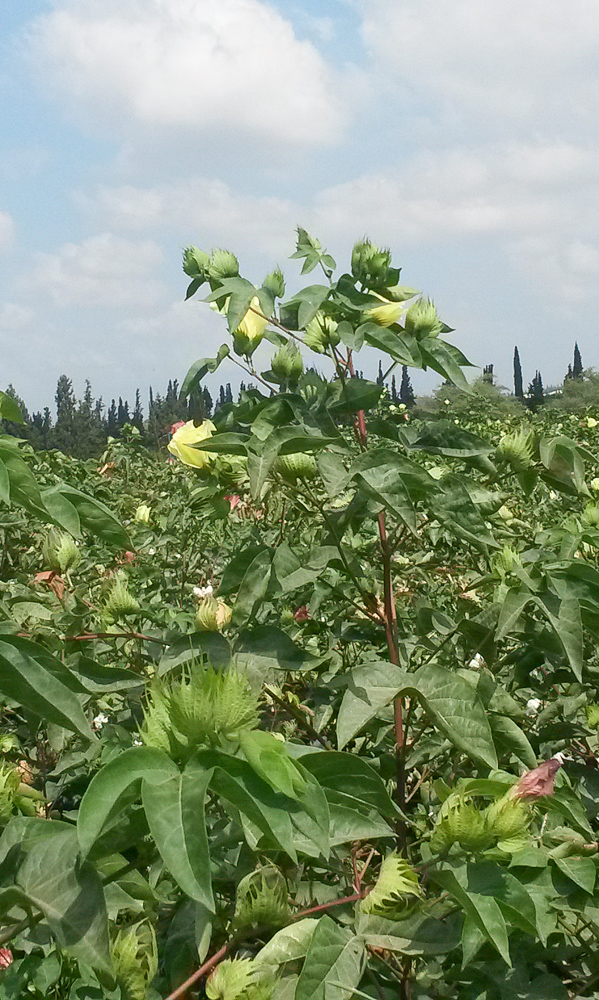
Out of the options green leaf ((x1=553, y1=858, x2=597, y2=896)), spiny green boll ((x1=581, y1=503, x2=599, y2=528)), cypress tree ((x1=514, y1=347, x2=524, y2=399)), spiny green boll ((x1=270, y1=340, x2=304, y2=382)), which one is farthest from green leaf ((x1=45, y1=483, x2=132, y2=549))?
cypress tree ((x1=514, y1=347, x2=524, y2=399))

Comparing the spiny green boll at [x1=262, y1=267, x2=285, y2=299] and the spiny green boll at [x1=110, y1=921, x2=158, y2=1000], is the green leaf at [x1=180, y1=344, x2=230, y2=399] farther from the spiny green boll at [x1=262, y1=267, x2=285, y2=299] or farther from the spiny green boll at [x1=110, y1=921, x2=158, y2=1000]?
the spiny green boll at [x1=110, y1=921, x2=158, y2=1000]

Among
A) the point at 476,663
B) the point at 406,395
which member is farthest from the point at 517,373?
the point at 476,663

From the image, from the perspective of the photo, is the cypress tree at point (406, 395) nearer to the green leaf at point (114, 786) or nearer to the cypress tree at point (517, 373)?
the green leaf at point (114, 786)

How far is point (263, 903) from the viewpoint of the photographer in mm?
890

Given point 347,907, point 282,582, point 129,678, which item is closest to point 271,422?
point 282,582

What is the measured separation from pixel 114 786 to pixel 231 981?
0.29 meters

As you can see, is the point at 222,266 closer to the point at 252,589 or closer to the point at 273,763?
the point at 252,589

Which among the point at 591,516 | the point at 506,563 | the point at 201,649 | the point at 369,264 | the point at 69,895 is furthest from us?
the point at 591,516

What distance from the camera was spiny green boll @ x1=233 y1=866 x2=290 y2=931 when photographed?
89 centimetres

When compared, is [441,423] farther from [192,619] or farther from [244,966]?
[244,966]

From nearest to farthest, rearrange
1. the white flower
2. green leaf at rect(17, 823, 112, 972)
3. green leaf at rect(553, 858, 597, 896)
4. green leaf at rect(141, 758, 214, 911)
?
green leaf at rect(141, 758, 214, 911) < green leaf at rect(17, 823, 112, 972) < green leaf at rect(553, 858, 597, 896) < the white flower

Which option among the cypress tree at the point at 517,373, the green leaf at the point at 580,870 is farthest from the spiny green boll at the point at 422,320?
the cypress tree at the point at 517,373

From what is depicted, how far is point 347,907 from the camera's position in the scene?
1036mm

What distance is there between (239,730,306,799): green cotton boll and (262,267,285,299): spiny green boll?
887mm
